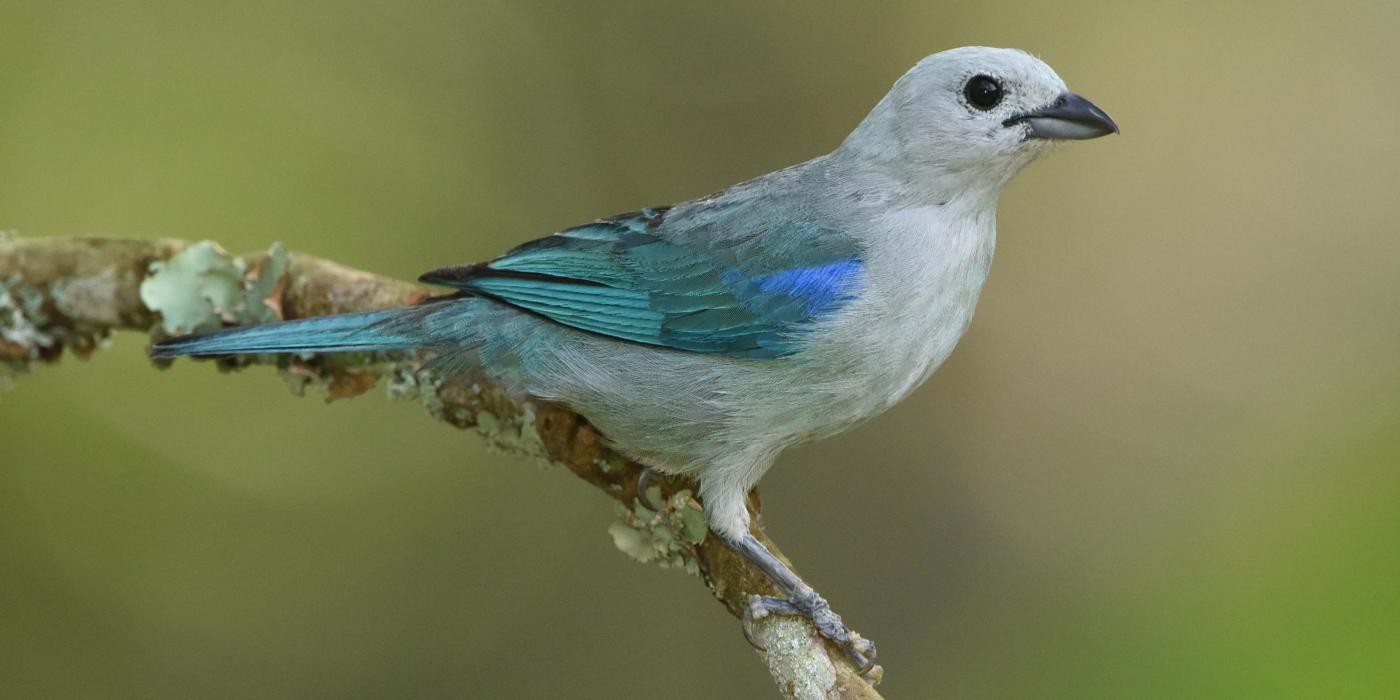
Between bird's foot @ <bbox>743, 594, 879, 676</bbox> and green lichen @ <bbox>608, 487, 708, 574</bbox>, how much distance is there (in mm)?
358

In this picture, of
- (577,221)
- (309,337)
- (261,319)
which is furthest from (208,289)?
(577,221)

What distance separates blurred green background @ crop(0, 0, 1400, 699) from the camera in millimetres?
6508

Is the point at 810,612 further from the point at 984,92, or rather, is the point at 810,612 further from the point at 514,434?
the point at 984,92

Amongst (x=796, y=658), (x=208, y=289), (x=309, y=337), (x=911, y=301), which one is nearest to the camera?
(x=796, y=658)

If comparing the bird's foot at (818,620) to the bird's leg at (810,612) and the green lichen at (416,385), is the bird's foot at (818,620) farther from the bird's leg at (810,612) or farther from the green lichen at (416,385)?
the green lichen at (416,385)

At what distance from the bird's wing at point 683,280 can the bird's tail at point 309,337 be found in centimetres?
Result: 19

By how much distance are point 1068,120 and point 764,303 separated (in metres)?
0.99

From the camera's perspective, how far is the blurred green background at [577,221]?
6.51m

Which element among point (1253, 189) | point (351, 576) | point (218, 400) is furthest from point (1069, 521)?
point (218, 400)

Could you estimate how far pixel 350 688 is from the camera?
Result: 6.83 m

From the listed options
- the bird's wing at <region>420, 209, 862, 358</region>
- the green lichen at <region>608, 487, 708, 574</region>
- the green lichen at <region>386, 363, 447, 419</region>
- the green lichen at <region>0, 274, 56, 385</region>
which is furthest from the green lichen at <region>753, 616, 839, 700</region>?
the green lichen at <region>0, 274, 56, 385</region>

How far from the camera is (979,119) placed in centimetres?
363

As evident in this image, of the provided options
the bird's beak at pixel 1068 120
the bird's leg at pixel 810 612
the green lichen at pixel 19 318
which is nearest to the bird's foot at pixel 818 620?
the bird's leg at pixel 810 612

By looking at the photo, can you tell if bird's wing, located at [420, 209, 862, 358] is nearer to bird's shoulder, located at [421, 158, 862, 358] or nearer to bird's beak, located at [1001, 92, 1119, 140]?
bird's shoulder, located at [421, 158, 862, 358]
